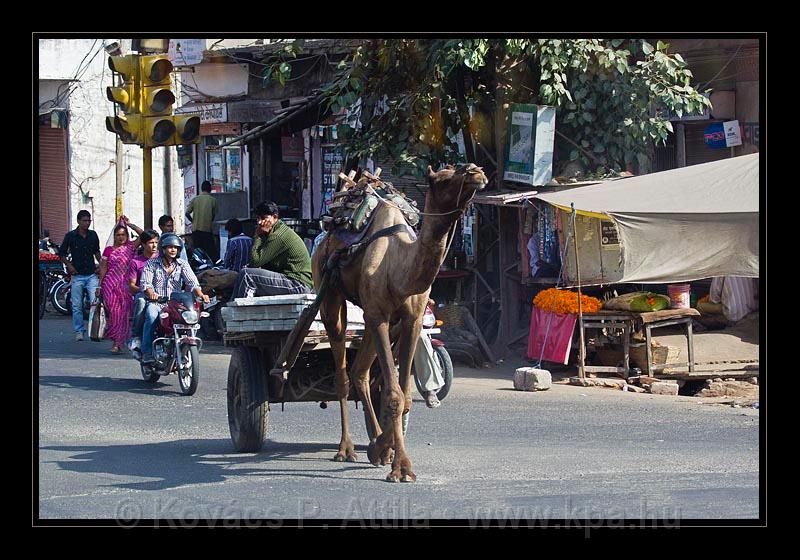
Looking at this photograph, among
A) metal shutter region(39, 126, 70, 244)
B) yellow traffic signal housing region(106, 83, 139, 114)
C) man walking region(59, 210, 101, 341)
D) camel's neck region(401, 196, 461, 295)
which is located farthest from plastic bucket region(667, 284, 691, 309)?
metal shutter region(39, 126, 70, 244)

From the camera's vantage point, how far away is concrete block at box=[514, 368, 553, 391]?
45.6ft

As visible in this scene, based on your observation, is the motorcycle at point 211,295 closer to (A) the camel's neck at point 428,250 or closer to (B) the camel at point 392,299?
(B) the camel at point 392,299

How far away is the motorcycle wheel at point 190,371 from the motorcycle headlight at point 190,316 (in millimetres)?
569

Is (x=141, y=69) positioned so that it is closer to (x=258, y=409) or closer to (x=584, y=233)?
(x=584, y=233)

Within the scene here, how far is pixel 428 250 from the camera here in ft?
26.5

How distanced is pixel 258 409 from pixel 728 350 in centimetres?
779

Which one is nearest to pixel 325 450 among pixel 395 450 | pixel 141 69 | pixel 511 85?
pixel 395 450

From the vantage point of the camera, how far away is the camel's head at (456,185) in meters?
7.66

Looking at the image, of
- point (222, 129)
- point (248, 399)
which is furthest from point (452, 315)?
point (222, 129)

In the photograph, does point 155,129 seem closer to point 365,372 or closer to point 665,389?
point 665,389

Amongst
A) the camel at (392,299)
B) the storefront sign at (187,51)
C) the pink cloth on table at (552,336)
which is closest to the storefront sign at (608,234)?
the pink cloth on table at (552,336)

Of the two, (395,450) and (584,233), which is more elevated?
(584,233)

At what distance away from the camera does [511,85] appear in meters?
17.1

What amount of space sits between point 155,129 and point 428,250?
8181 millimetres
